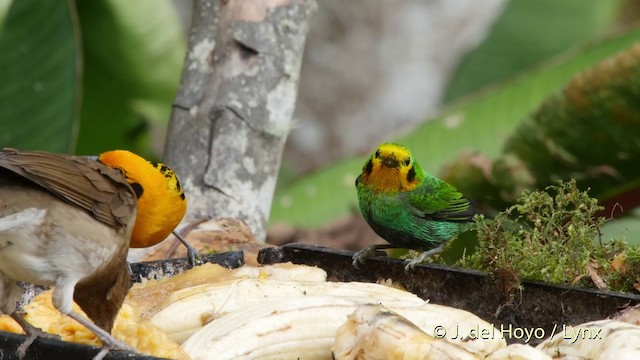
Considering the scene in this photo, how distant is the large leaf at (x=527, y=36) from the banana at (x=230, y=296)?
16.5ft

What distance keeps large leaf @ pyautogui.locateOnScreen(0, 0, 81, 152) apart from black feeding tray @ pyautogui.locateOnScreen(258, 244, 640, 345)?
3.02 metres

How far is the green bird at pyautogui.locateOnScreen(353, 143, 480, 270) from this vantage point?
3938 millimetres

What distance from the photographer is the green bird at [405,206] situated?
3938 millimetres

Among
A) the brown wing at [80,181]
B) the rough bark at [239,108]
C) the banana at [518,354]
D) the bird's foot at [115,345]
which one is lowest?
the bird's foot at [115,345]

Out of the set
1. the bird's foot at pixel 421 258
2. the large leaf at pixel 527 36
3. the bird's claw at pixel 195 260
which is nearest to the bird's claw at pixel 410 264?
the bird's foot at pixel 421 258

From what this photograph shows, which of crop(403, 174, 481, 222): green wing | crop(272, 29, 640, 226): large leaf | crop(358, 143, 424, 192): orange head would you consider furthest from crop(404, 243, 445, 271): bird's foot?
crop(272, 29, 640, 226): large leaf

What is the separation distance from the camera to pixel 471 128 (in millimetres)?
6242

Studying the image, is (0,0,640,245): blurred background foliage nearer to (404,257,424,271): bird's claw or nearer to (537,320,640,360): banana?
Result: (404,257,424,271): bird's claw

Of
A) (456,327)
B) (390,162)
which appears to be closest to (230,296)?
(456,327)

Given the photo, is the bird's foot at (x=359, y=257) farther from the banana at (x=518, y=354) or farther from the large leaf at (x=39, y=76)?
the large leaf at (x=39, y=76)

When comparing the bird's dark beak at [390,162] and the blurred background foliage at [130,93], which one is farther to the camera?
the blurred background foliage at [130,93]

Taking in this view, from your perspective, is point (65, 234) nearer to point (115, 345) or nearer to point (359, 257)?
point (115, 345)

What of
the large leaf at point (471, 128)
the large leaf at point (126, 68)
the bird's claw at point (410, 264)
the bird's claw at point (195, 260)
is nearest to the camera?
the bird's claw at point (410, 264)

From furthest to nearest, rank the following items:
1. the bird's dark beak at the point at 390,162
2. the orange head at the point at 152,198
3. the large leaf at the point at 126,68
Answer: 1. the large leaf at the point at 126,68
2. the bird's dark beak at the point at 390,162
3. the orange head at the point at 152,198
